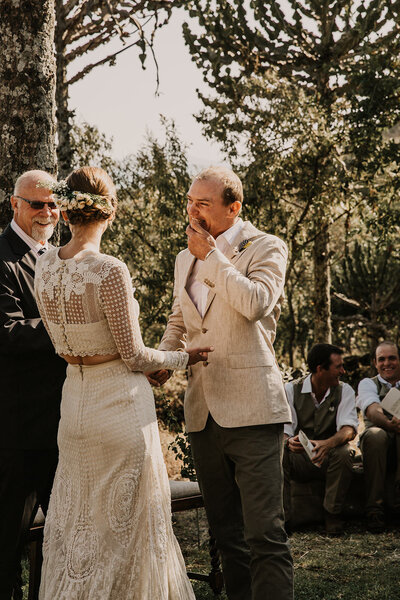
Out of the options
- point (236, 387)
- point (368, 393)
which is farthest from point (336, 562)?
point (236, 387)

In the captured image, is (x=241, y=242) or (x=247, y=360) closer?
(x=247, y=360)

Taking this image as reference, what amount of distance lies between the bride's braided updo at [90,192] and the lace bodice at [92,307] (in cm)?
15

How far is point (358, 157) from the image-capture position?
31.7 ft

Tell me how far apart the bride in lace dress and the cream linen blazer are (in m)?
0.34

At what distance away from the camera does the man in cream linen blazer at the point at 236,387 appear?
289 centimetres

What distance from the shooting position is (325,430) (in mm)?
5812

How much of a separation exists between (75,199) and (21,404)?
975 mm

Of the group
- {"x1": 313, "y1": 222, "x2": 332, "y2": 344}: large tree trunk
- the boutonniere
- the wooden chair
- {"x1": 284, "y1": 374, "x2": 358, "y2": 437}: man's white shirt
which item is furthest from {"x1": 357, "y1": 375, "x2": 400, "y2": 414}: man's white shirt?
{"x1": 313, "y1": 222, "x2": 332, "y2": 344}: large tree trunk

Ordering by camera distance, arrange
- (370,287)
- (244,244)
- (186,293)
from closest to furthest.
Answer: (244,244), (186,293), (370,287)

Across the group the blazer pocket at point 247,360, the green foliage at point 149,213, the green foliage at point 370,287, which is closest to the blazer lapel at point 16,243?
the blazer pocket at point 247,360

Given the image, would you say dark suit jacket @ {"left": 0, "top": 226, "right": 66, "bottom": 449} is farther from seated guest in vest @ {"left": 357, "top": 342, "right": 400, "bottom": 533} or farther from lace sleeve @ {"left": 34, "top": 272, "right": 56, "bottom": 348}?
seated guest in vest @ {"left": 357, "top": 342, "right": 400, "bottom": 533}

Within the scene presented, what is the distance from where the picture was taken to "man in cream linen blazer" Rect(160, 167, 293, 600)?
9.48 ft

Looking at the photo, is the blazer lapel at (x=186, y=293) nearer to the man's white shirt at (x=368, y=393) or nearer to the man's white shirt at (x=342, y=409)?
the man's white shirt at (x=342, y=409)

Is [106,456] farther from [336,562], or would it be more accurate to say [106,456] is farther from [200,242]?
[336,562]
